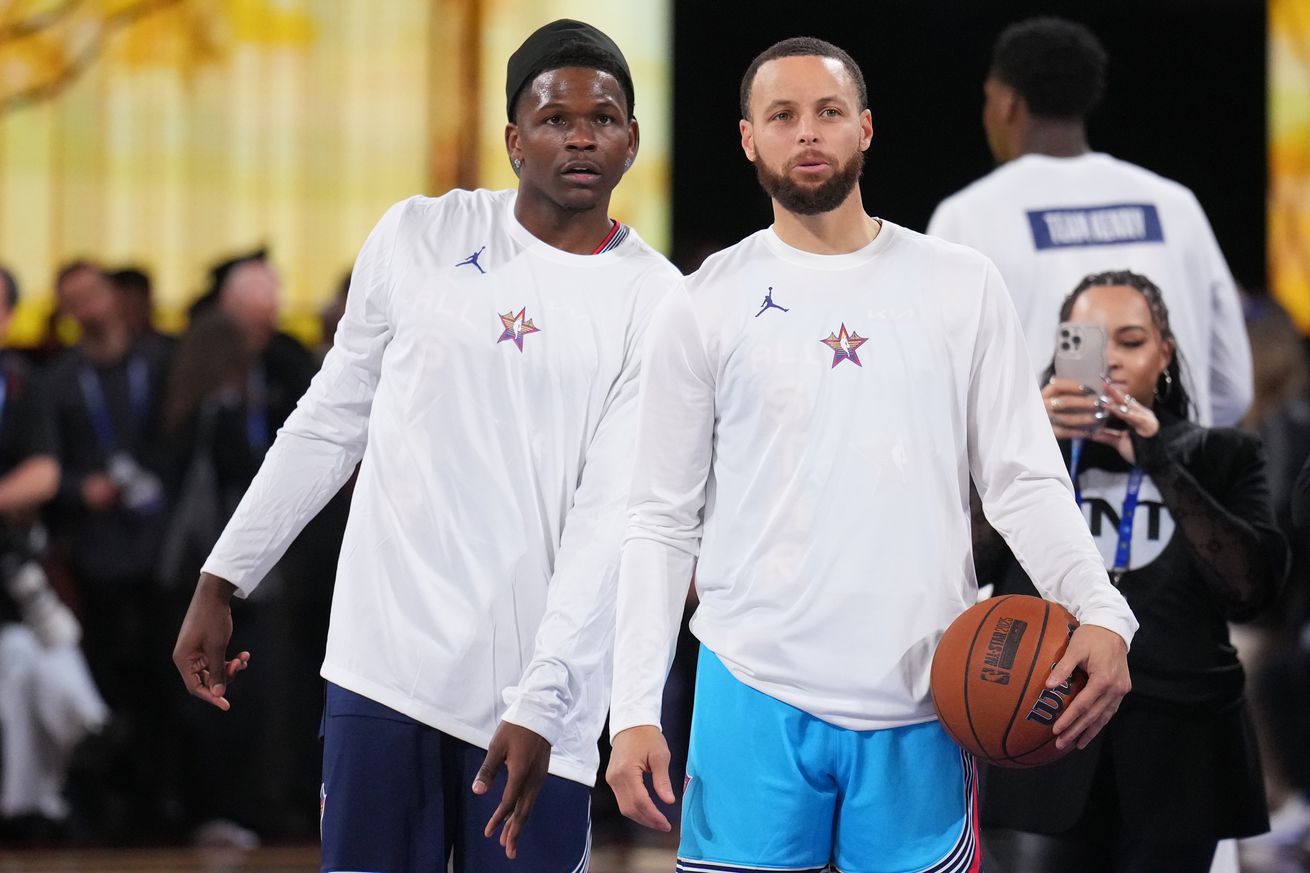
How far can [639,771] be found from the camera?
2.91 meters

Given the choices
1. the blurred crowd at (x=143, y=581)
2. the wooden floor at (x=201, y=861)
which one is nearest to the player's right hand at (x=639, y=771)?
the wooden floor at (x=201, y=861)

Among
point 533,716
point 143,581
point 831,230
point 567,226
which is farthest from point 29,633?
point 831,230

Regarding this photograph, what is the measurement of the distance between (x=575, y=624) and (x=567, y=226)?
29.1 inches

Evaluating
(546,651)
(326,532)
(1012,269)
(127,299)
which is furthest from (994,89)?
(127,299)

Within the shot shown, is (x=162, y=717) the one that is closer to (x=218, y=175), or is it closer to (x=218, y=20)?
(x=218, y=175)

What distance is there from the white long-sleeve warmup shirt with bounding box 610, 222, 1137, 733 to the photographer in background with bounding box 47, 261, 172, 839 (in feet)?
14.5

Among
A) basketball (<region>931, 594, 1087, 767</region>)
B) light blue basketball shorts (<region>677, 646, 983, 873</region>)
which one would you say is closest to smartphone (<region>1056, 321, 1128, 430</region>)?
basketball (<region>931, 594, 1087, 767</region>)

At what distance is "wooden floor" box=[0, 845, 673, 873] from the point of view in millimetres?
6699

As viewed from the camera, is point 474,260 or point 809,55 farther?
point 474,260

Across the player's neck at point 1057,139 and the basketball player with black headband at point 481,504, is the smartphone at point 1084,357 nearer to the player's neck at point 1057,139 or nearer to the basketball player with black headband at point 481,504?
the basketball player with black headband at point 481,504

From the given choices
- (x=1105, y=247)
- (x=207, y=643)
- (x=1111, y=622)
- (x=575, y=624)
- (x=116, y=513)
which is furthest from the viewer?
(x=116, y=513)

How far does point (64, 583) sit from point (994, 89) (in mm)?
4217

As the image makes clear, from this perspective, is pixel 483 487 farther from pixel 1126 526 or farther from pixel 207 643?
pixel 1126 526

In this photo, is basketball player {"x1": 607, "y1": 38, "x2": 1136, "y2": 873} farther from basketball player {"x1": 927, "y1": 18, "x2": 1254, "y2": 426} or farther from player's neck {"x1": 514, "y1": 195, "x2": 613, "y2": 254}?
basketball player {"x1": 927, "y1": 18, "x2": 1254, "y2": 426}
